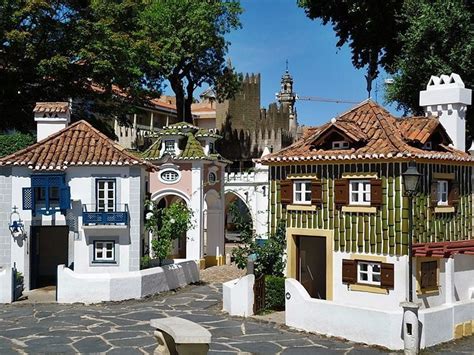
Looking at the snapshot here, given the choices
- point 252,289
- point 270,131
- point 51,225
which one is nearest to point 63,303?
point 51,225

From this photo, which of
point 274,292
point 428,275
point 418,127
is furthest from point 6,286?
point 418,127

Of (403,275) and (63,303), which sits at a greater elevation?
(403,275)

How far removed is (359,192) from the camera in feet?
63.0

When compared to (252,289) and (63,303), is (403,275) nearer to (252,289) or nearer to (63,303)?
(252,289)

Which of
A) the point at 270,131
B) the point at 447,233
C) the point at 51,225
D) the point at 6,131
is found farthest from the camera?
the point at 270,131

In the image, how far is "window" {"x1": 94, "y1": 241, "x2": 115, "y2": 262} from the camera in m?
24.2

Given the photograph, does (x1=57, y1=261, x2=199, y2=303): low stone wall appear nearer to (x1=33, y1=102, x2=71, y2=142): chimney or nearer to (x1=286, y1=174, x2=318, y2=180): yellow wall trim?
(x1=33, y1=102, x2=71, y2=142): chimney

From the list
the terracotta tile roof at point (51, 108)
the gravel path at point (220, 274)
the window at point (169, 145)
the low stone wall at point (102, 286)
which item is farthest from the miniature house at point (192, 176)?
the low stone wall at point (102, 286)

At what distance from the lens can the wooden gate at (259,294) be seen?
20750 millimetres

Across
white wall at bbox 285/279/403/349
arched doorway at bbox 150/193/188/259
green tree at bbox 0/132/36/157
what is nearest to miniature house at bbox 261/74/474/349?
white wall at bbox 285/279/403/349

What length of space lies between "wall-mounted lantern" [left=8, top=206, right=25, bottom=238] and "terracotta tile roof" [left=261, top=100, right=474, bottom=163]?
10356 mm

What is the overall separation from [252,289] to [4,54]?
2119 cm

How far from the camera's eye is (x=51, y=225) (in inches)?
966

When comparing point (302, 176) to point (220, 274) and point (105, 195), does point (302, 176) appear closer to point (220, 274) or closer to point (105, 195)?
point (105, 195)
